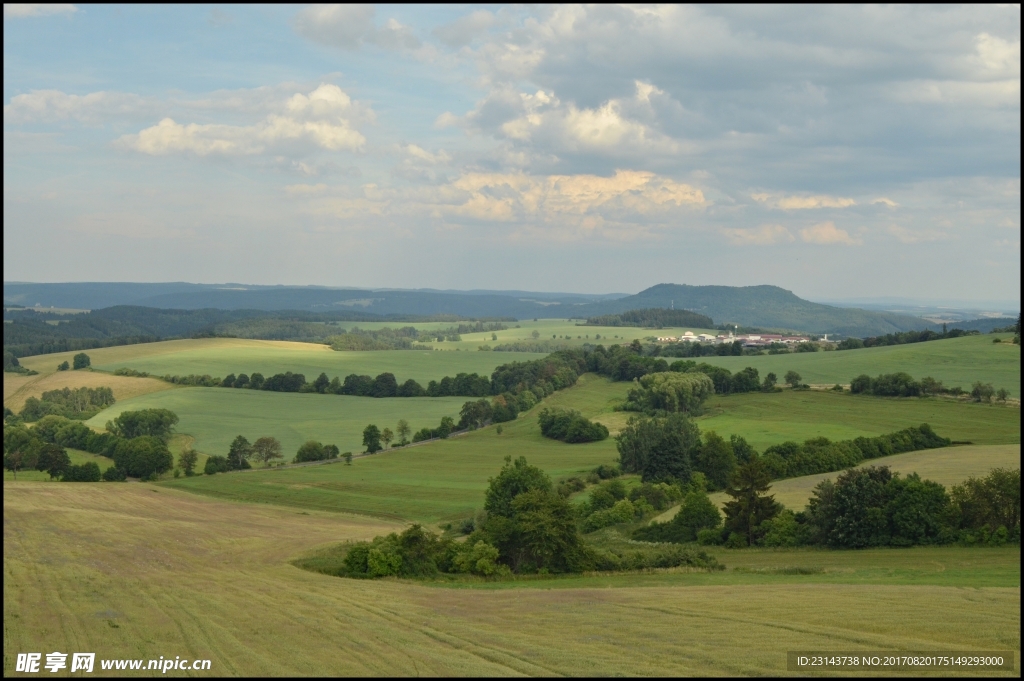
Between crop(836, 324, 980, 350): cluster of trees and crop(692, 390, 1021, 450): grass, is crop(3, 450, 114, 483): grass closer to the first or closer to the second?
crop(692, 390, 1021, 450): grass

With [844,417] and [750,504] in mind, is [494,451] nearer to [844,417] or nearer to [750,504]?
[844,417]

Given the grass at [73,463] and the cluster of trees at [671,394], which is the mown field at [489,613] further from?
the cluster of trees at [671,394]

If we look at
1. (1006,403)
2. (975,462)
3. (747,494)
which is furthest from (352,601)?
(1006,403)

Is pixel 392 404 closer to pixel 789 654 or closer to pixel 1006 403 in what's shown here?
pixel 1006 403

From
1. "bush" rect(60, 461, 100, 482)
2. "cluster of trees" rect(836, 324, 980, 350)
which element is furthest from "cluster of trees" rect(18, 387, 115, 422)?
"cluster of trees" rect(836, 324, 980, 350)

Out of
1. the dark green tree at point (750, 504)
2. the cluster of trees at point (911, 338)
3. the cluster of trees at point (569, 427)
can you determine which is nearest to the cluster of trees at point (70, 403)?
the cluster of trees at point (569, 427)
